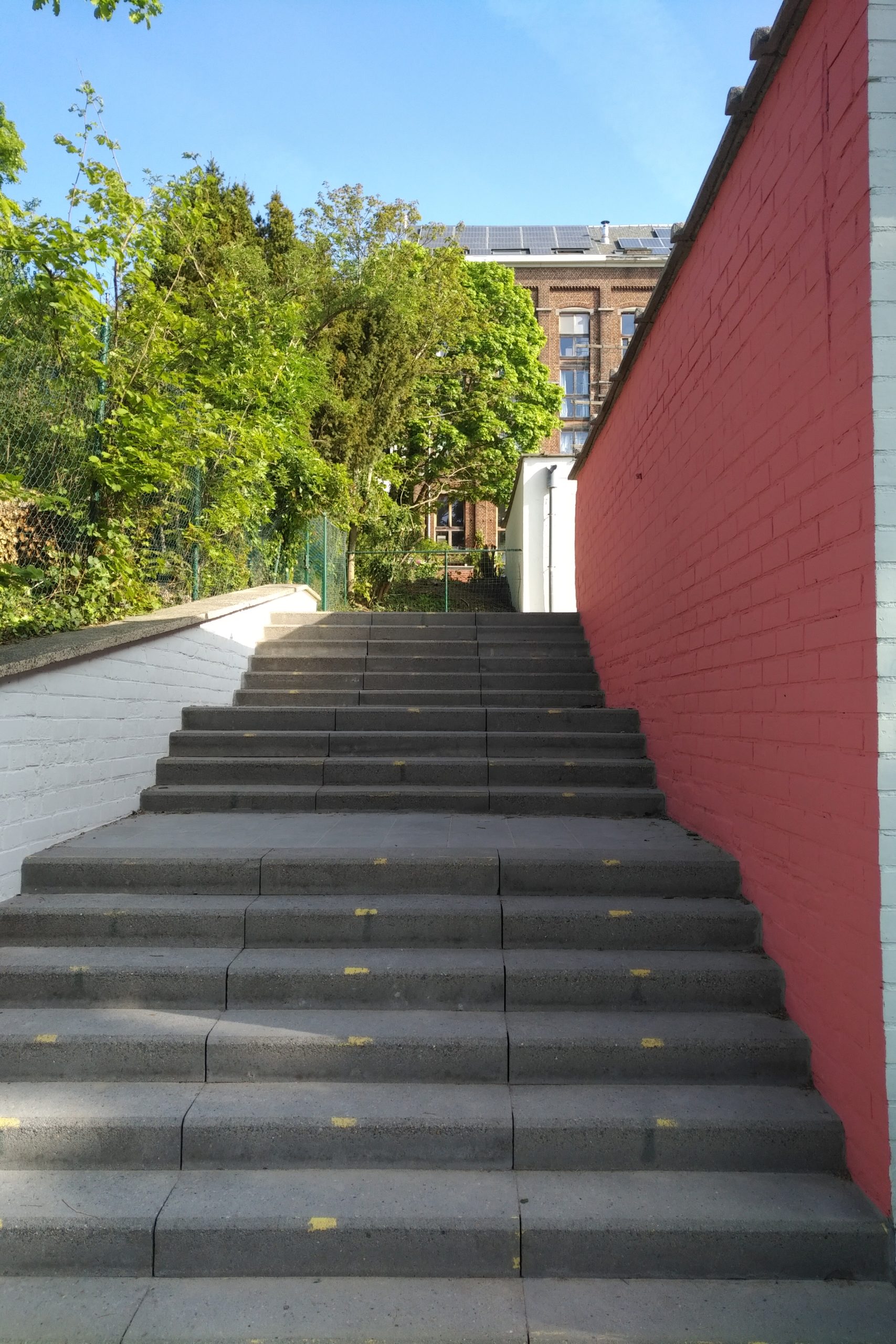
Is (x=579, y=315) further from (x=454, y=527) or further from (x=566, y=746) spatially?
(x=566, y=746)

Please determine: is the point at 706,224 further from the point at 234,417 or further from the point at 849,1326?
the point at 849,1326

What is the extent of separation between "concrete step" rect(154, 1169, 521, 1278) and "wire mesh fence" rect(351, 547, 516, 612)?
462 inches

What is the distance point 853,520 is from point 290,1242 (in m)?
2.49

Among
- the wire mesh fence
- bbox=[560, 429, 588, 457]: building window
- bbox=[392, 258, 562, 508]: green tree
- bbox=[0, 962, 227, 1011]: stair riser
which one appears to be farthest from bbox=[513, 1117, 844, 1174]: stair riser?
bbox=[560, 429, 588, 457]: building window

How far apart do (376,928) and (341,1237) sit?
112cm

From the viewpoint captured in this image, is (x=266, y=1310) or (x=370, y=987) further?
(x=370, y=987)

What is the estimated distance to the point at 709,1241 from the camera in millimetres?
2139

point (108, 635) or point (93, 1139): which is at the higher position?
point (108, 635)

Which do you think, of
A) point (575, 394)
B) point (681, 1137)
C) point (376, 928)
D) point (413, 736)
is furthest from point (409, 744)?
point (575, 394)

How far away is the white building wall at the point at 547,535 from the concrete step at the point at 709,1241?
9.57 m

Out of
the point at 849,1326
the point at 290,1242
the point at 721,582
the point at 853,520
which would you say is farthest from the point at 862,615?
the point at 290,1242

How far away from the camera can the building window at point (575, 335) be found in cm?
2986

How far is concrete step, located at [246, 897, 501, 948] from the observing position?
3.14 m

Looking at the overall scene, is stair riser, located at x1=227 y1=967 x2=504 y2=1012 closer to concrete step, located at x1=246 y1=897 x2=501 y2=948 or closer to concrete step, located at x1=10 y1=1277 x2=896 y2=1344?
concrete step, located at x1=246 y1=897 x2=501 y2=948
